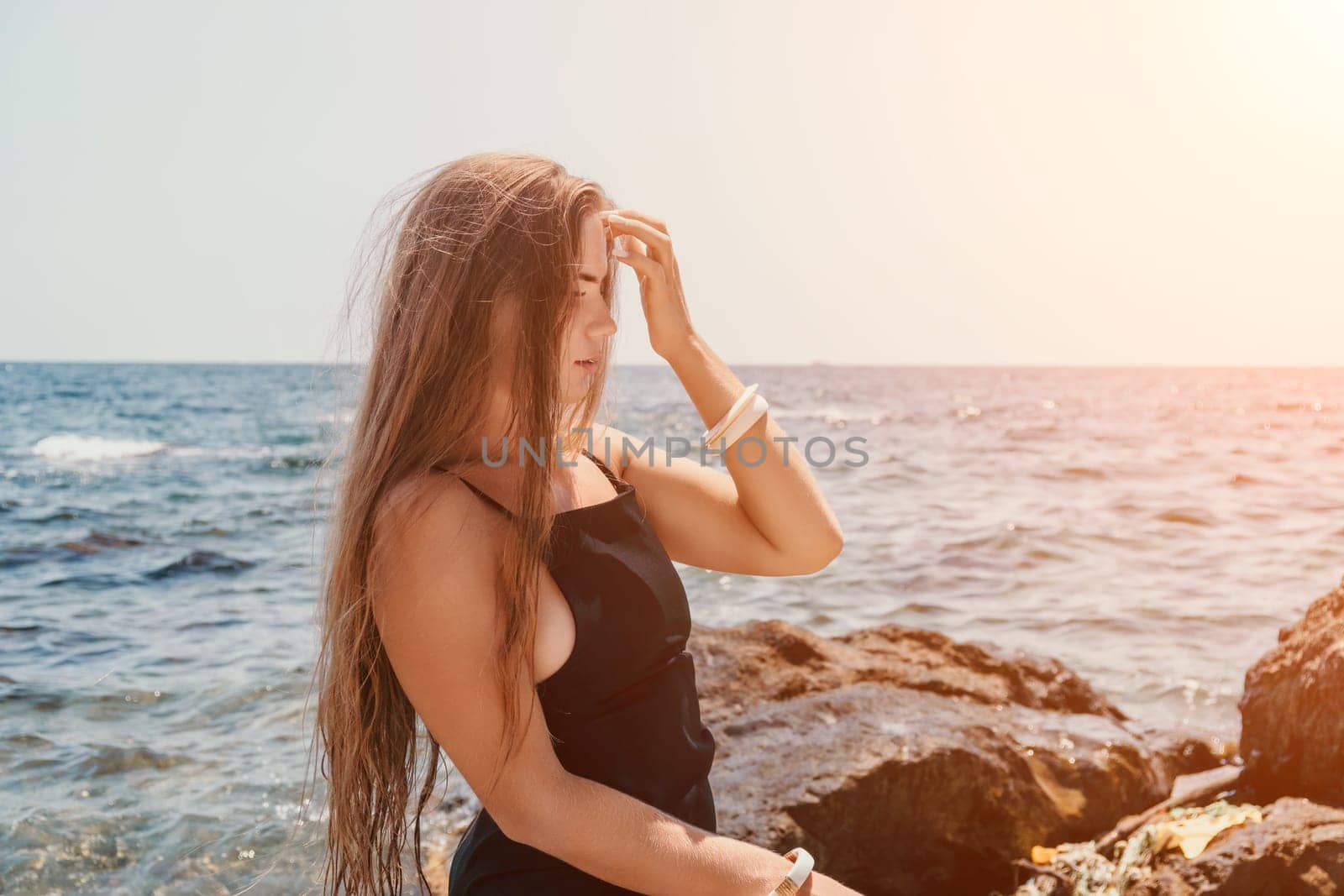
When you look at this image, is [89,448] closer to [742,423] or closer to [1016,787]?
[1016,787]

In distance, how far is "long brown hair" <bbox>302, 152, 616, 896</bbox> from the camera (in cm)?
173

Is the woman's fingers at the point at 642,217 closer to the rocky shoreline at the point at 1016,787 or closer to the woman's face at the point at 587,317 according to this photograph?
the woman's face at the point at 587,317

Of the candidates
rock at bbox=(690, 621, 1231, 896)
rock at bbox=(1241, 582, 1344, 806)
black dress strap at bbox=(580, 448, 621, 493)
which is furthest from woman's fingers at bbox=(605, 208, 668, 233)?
rock at bbox=(1241, 582, 1344, 806)

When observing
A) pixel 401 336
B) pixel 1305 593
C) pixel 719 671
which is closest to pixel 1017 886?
pixel 719 671

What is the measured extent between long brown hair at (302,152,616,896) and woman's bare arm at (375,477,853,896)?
55mm

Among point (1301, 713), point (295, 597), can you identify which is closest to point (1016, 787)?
point (1301, 713)

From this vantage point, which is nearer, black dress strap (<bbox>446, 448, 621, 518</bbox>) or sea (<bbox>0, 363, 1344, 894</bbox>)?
black dress strap (<bbox>446, 448, 621, 518</bbox>)

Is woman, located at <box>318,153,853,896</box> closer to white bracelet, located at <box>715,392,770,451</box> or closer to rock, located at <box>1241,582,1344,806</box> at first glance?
white bracelet, located at <box>715,392,770,451</box>

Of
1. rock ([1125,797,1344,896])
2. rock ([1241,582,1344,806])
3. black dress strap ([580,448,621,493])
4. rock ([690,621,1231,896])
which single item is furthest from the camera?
rock ([690,621,1231,896])

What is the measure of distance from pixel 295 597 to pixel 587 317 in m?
7.86

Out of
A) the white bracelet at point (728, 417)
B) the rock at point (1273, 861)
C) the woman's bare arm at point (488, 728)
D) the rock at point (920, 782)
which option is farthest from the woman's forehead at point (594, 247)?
the rock at point (1273, 861)

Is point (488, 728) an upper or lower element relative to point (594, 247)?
lower

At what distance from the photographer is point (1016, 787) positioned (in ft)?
11.7

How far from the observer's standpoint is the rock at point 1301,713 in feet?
10.3
